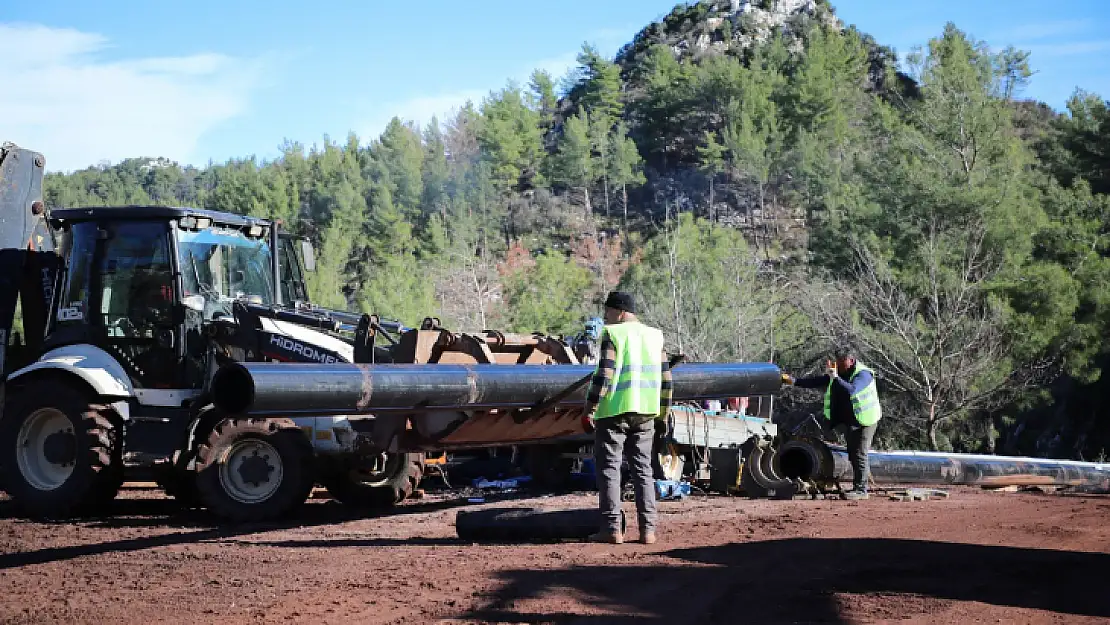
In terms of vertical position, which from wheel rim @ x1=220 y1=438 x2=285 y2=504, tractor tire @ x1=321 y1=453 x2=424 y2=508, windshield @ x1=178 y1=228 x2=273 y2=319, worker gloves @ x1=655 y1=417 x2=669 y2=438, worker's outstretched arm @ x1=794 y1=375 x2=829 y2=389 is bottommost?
tractor tire @ x1=321 y1=453 x2=424 y2=508

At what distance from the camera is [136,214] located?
458 inches

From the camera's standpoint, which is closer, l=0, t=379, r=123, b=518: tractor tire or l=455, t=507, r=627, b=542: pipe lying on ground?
l=455, t=507, r=627, b=542: pipe lying on ground

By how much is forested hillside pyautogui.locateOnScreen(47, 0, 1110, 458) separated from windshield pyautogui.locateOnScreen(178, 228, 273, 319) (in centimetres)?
2027

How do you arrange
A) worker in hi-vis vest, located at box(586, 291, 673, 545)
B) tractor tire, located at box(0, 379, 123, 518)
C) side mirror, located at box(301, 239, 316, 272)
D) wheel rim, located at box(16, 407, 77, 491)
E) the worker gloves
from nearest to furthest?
1. worker in hi-vis vest, located at box(586, 291, 673, 545)
2. tractor tire, located at box(0, 379, 123, 518)
3. wheel rim, located at box(16, 407, 77, 491)
4. the worker gloves
5. side mirror, located at box(301, 239, 316, 272)

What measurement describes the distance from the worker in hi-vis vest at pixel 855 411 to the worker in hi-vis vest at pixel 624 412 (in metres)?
5.11

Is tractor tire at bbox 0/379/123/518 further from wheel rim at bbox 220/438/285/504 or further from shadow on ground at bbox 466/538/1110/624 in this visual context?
shadow on ground at bbox 466/538/1110/624

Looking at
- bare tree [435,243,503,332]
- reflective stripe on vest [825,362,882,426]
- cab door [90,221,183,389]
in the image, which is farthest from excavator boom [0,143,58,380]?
bare tree [435,243,503,332]

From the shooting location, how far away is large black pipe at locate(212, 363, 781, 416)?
24.0ft

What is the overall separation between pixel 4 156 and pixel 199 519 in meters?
4.60

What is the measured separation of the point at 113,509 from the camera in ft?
39.9

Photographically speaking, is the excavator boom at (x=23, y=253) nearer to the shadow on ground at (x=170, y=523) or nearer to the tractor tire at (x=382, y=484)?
the shadow on ground at (x=170, y=523)

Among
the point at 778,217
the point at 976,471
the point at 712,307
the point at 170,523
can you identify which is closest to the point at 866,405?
the point at 976,471

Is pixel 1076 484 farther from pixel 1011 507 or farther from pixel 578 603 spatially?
pixel 578 603

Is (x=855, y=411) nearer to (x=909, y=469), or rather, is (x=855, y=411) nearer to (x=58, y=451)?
(x=909, y=469)
